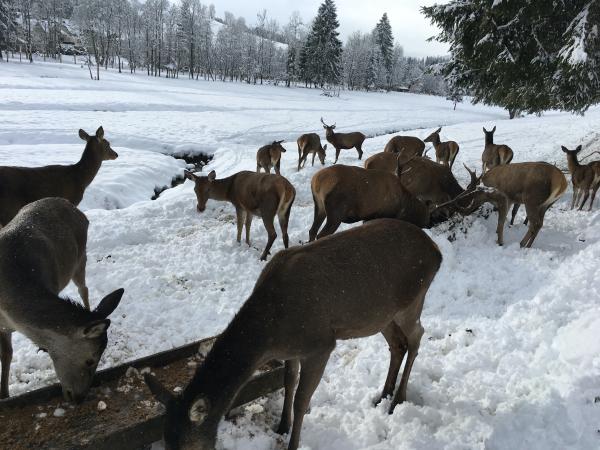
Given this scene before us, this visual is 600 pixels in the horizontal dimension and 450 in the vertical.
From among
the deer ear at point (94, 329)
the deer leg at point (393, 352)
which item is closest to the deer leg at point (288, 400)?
the deer leg at point (393, 352)

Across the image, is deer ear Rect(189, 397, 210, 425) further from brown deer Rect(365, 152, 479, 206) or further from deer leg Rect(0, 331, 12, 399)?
brown deer Rect(365, 152, 479, 206)

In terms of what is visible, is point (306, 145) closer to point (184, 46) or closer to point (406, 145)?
point (406, 145)

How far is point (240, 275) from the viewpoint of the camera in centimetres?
761

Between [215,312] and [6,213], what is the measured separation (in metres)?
3.95

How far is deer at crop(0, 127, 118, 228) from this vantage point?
23.5 ft

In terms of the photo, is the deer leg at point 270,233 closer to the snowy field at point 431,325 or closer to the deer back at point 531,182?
the snowy field at point 431,325

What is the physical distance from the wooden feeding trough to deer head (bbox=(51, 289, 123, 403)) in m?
0.19

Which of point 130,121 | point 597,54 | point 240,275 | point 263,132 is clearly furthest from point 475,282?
point 130,121

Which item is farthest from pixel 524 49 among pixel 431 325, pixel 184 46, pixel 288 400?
pixel 184 46

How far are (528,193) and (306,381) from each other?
22.1 feet

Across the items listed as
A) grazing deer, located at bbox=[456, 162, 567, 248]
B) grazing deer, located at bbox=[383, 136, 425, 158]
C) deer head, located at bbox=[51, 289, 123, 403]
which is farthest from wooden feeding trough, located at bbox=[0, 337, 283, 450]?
grazing deer, located at bbox=[383, 136, 425, 158]

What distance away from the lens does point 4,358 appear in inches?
172

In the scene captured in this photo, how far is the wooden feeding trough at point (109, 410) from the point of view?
350cm

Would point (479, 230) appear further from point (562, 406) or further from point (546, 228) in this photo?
point (562, 406)
